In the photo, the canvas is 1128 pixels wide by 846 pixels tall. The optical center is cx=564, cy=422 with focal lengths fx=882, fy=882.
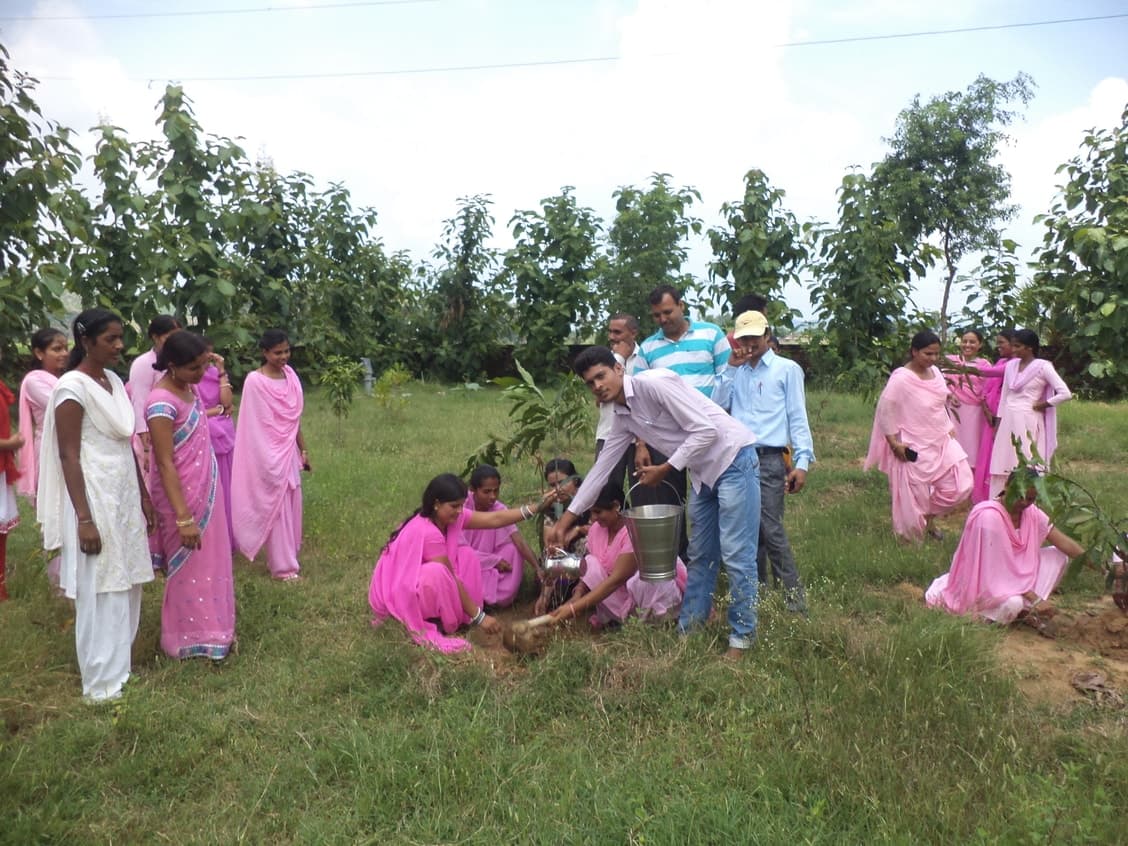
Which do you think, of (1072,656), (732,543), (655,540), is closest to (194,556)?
(655,540)

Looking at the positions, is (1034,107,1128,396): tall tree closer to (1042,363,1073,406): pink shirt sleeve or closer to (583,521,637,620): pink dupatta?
(1042,363,1073,406): pink shirt sleeve

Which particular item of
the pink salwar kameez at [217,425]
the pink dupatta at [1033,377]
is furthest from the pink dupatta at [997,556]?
the pink salwar kameez at [217,425]

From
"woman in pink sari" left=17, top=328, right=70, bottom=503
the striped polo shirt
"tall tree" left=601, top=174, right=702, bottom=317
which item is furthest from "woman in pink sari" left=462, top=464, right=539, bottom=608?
"tall tree" left=601, top=174, right=702, bottom=317

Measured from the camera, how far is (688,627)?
444 centimetres

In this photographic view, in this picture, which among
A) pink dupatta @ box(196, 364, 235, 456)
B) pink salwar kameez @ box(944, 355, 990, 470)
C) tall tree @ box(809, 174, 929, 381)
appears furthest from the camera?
tall tree @ box(809, 174, 929, 381)

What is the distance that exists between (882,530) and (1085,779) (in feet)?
12.3

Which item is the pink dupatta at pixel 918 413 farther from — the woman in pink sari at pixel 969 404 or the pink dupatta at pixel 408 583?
the pink dupatta at pixel 408 583

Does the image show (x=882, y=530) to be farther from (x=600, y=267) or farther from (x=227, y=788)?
(x=600, y=267)

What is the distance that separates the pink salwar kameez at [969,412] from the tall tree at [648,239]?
6.80m

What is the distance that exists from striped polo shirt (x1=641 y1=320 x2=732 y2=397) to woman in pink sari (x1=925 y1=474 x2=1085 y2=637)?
1684mm

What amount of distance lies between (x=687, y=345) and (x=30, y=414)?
13.7 feet

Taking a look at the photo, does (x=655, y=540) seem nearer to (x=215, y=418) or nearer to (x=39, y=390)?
(x=215, y=418)

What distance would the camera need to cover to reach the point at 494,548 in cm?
554

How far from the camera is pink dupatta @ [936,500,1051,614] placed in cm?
488
